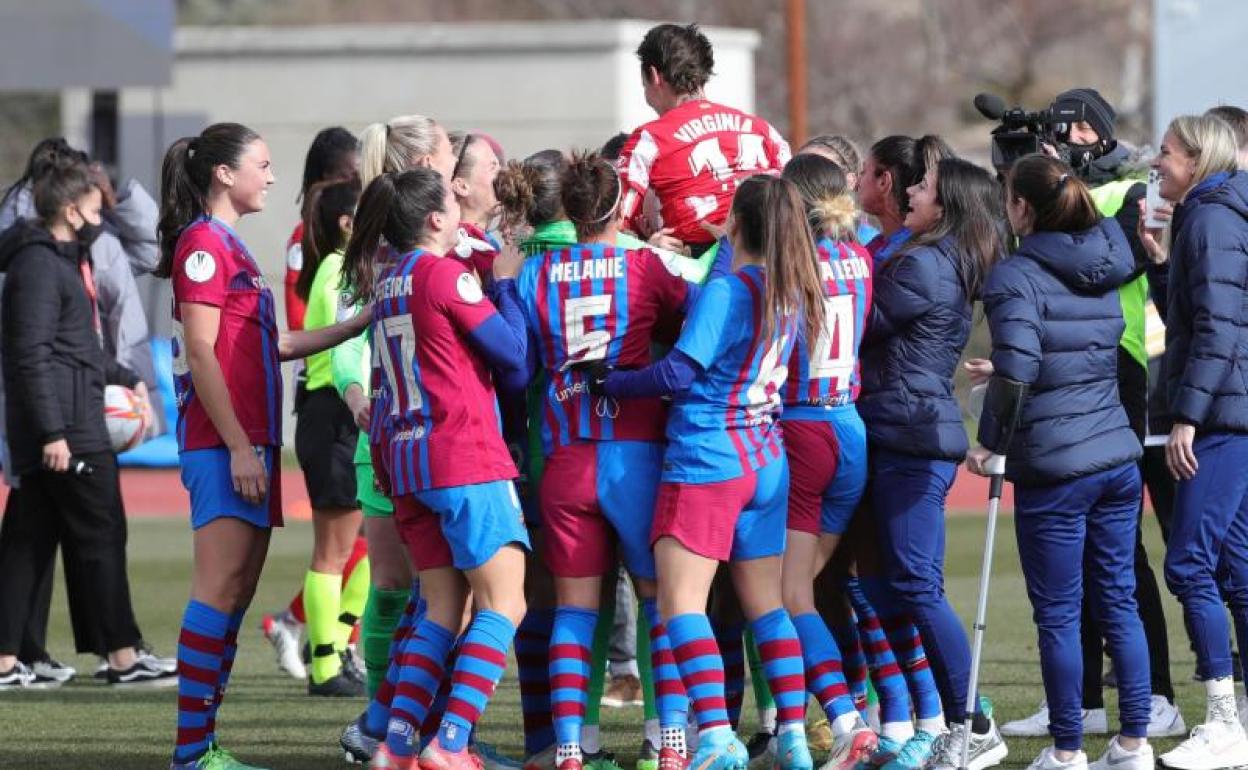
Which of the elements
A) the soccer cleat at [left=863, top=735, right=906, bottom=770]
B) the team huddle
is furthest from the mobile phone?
the soccer cleat at [left=863, top=735, right=906, bottom=770]

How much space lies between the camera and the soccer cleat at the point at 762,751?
7.25 meters

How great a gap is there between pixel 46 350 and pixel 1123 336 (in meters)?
4.46

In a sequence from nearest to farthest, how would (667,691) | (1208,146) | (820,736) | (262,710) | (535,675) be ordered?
(667,691), (535,675), (1208,146), (820,736), (262,710)

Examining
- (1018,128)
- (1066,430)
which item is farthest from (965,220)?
(1066,430)

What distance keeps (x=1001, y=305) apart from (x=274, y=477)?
2311 millimetres

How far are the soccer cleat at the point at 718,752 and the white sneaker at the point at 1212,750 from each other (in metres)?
1.46

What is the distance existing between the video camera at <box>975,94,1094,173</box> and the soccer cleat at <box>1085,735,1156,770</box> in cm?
188

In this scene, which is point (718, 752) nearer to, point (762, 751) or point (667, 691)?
point (667, 691)

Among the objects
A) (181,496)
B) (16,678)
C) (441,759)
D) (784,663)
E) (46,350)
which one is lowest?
(181,496)

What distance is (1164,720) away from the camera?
7727 millimetres

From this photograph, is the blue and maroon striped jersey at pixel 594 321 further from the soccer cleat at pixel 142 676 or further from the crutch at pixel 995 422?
the soccer cleat at pixel 142 676

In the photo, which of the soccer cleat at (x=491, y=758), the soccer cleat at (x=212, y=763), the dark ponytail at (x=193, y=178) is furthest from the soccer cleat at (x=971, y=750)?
the dark ponytail at (x=193, y=178)

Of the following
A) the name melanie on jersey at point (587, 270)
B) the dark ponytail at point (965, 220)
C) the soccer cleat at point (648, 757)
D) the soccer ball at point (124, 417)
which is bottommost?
the soccer cleat at point (648, 757)

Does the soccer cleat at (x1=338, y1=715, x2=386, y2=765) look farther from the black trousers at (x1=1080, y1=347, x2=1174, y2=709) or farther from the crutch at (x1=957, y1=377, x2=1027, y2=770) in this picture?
the black trousers at (x1=1080, y1=347, x2=1174, y2=709)
